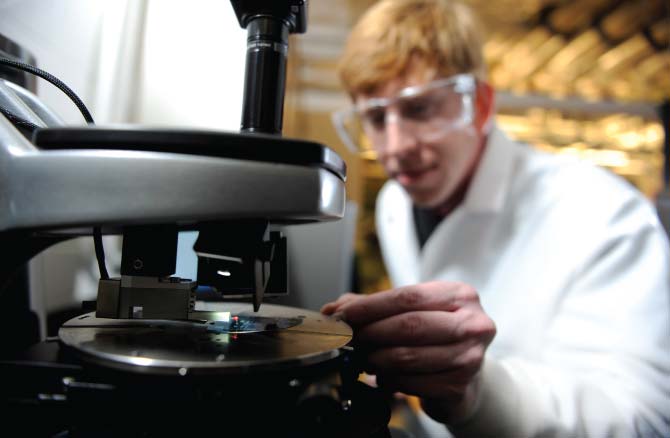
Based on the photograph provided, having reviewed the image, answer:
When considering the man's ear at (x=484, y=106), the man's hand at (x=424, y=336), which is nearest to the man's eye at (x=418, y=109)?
the man's ear at (x=484, y=106)

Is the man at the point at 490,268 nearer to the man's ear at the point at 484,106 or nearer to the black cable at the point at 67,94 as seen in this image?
the man's ear at the point at 484,106

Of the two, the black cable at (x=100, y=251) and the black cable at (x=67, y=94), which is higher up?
the black cable at (x=67, y=94)

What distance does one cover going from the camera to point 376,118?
1107 mm

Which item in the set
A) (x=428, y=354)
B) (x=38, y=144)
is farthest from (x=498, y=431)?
(x=38, y=144)

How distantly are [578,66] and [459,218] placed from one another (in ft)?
7.70

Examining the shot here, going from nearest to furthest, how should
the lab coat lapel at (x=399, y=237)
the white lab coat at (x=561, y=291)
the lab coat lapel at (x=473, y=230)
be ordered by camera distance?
the white lab coat at (x=561, y=291) < the lab coat lapel at (x=473, y=230) < the lab coat lapel at (x=399, y=237)

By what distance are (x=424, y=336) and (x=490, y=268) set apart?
1.85ft

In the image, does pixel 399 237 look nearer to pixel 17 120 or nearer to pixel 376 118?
pixel 376 118

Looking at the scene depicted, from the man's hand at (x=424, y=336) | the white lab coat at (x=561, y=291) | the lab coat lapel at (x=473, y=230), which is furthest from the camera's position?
the lab coat lapel at (x=473, y=230)

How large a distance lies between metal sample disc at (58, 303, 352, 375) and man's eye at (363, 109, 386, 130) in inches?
29.1

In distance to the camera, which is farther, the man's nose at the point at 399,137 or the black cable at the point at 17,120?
the man's nose at the point at 399,137

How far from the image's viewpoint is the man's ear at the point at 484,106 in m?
1.11

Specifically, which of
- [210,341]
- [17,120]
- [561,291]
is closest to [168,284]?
[210,341]

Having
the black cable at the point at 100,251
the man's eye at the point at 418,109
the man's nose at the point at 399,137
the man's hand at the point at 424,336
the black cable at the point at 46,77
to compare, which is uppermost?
the man's eye at the point at 418,109
